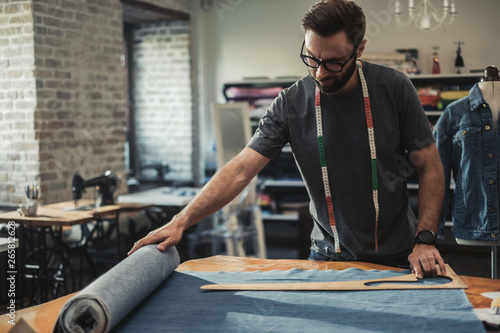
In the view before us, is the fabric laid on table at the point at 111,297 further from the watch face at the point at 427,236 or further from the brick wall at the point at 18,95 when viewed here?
the brick wall at the point at 18,95

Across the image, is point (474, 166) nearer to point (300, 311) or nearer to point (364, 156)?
point (364, 156)

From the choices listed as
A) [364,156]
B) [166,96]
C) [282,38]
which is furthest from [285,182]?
[364,156]

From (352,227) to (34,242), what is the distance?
3.35 metres

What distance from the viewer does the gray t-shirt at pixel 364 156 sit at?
68.8 inches

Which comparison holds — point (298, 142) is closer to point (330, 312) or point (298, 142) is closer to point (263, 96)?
point (330, 312)

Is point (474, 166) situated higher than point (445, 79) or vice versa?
point (445, 79)

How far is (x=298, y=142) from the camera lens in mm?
1832

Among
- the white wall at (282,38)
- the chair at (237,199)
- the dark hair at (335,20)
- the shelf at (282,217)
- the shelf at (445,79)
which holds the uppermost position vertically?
the white wall at (282,38)

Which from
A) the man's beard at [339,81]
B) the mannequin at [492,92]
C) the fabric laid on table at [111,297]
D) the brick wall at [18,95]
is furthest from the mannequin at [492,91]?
the brick wall at [18,95]

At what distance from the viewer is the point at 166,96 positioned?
22.2 feet

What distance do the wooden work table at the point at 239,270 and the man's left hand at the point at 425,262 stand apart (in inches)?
2.9

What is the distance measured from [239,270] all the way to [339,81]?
63 centimetres

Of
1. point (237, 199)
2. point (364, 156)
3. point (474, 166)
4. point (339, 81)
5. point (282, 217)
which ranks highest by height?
point (339, 81)

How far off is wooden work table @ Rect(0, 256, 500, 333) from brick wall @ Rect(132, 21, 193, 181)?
510 cm
